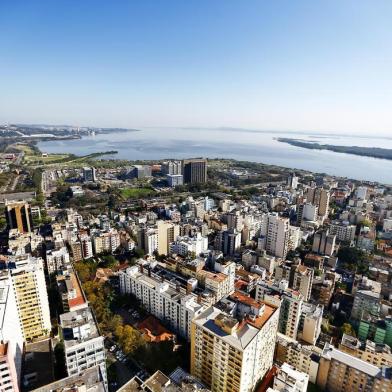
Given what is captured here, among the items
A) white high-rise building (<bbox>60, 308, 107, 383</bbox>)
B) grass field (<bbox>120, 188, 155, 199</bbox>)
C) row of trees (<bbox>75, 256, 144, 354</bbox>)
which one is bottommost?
grass field (<bbox>120, 188, 155, 199</bbox>)

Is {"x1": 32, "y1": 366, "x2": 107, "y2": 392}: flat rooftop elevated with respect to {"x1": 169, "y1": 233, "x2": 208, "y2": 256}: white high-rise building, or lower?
elevated

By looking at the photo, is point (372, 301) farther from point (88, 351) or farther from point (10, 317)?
point (10, 317)

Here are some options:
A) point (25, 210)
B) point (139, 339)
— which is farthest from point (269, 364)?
point (25, 210)

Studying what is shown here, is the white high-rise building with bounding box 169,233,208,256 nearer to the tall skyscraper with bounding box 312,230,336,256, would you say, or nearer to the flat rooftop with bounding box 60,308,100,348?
the tall skyscraper with bounding box 312,230,336,256

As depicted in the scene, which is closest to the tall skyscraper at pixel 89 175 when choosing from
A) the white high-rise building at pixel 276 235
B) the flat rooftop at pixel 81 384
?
the white high-rise building at pixel 276 235

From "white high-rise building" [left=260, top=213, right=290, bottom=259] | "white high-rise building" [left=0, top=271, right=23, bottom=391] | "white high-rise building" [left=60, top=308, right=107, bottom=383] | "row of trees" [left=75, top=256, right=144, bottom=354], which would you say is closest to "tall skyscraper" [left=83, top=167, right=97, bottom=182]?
"row of trees" [left=75, top=256, right=144, bottom=354]

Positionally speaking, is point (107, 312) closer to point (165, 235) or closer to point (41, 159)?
point (165, 235)

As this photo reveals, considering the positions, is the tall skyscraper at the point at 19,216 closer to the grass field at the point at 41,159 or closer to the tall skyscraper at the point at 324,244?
the tall skyscraper at the point at 324,244
